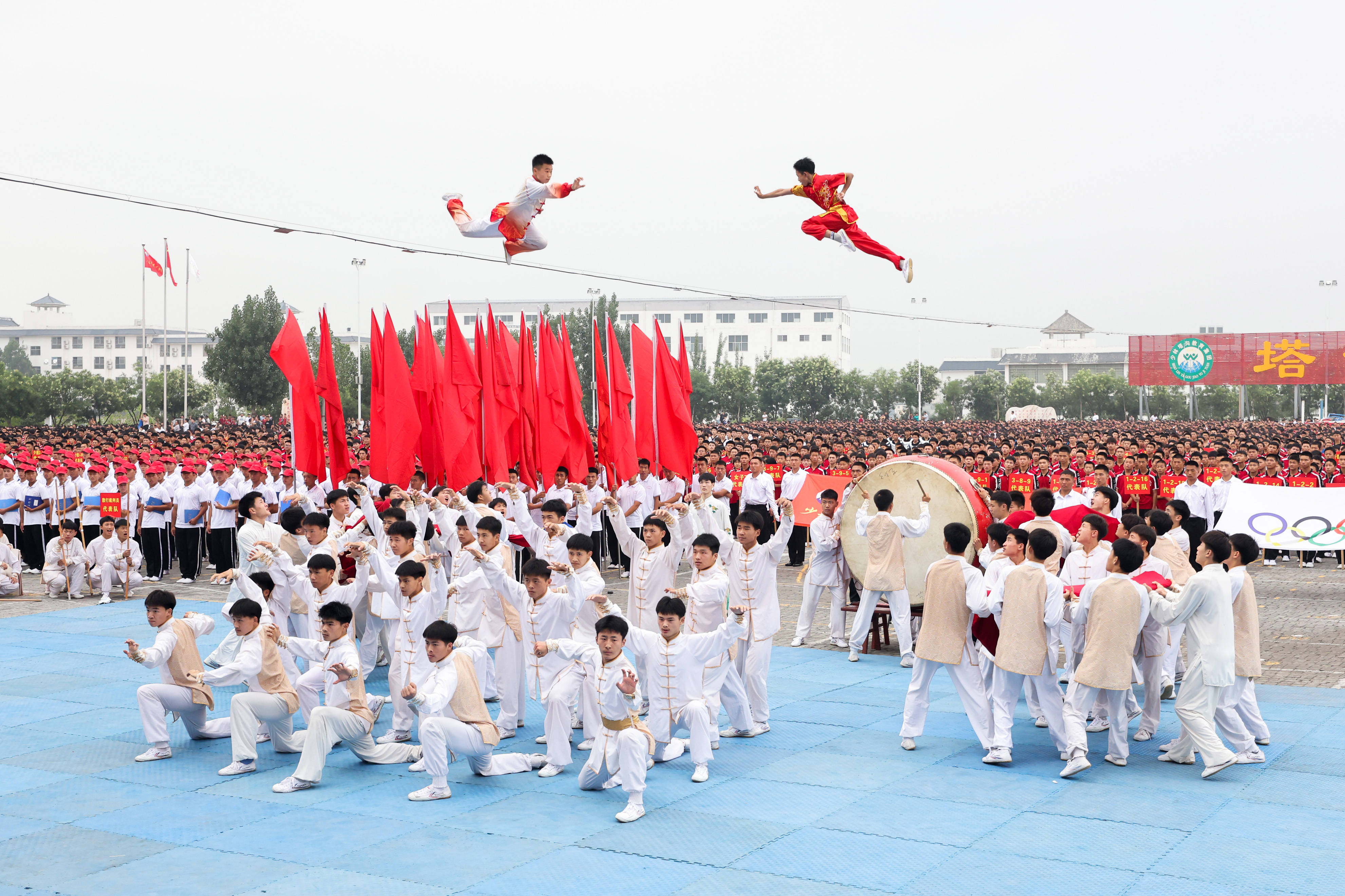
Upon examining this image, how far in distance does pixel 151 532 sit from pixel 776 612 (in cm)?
1149

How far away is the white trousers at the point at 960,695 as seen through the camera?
797 cm

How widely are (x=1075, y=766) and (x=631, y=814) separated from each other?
2899 mm

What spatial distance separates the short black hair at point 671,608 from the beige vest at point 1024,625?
2219mm

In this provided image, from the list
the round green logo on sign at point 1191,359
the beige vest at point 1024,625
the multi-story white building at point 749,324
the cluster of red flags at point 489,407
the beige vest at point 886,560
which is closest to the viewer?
the beige vest at point 1024,625

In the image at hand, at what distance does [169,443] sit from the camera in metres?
24.5

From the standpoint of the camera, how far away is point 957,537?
319 inches

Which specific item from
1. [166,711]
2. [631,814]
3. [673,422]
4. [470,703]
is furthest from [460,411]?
[631,814]

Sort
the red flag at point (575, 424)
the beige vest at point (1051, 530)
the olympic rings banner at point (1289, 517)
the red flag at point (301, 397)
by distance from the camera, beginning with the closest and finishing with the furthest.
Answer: the beige vest at point (1051, 530), the red flag at point (301, 397), the red flag at point (575, 424), the olympic rings banner at point (1289, 517)

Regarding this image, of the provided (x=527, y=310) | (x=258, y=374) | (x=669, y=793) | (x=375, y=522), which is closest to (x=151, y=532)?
(x=375, y=522)

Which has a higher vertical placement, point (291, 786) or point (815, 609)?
point (815, 609)

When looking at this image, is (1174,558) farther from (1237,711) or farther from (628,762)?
(628,762)

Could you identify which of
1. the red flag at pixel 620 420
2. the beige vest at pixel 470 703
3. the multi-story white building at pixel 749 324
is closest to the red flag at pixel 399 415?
the red flag at pixel 620 420

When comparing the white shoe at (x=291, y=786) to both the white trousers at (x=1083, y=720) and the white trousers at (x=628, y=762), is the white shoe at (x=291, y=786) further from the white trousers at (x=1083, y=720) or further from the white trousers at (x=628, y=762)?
the white trousers at (x=1083, y=720)

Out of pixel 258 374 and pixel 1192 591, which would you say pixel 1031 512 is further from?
pixel 258 374
